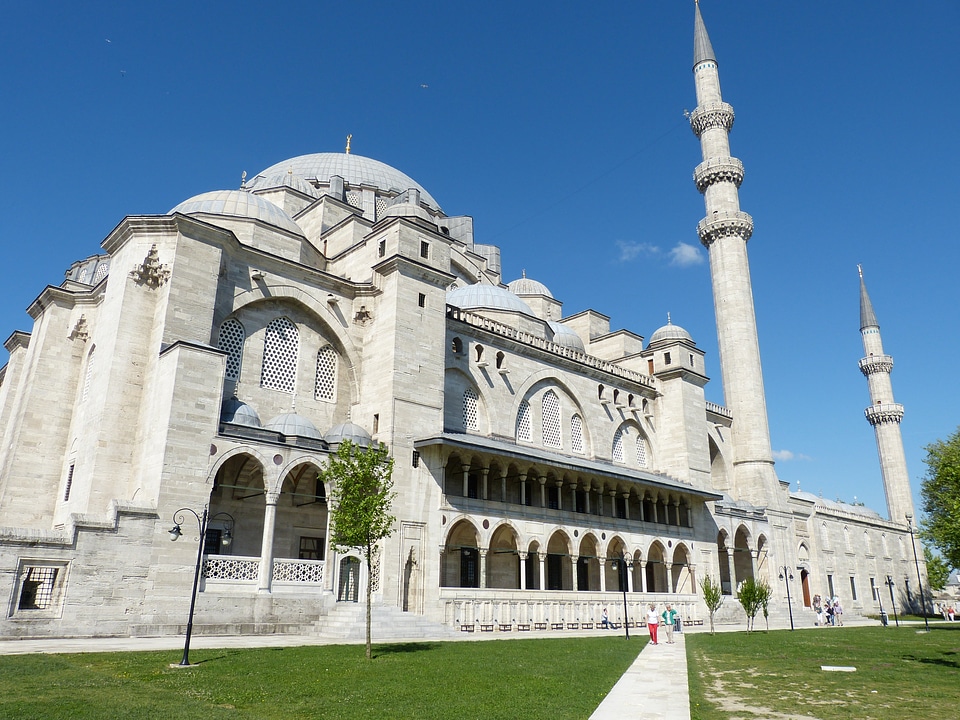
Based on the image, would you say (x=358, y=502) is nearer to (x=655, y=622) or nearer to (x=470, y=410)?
(x=655, y=622)

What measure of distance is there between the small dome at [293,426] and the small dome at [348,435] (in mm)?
476

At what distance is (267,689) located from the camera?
9.50 meters

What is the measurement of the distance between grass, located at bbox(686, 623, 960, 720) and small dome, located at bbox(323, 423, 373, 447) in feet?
35.8

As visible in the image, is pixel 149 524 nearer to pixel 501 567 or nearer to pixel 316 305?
pixel 316 305

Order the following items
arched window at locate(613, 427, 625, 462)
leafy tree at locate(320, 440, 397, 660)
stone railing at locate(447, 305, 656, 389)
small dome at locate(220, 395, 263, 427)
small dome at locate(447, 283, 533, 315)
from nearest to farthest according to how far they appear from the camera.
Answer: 1. leafy tree at locate(320, 440, 397, 660)
2. small dome at locate(220, 395, 263, 427)
3. stone railing at locate(447, 305, 656, 389)
4. small dome at locate(447, 283, 533, 315)
5. arched window at locate(613, 427, 625, 462)

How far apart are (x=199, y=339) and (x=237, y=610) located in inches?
295

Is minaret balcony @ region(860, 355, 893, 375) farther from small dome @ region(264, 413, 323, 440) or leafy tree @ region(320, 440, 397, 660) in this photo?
leafy tree @ region(320, 440, 397, 660)

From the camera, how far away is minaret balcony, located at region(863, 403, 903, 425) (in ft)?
184

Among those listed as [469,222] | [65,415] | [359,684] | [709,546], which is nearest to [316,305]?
[65,415]

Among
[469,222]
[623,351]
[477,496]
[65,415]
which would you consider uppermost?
[469,222]

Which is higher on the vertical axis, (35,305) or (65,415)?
(35,305)

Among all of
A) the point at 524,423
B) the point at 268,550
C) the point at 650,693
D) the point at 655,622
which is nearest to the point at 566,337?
the point at 524,423

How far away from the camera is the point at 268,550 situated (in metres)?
19.2

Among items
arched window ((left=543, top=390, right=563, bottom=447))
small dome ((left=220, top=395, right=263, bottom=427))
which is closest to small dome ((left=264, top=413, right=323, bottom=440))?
small dome ((left=220, top=395, right=263, bottom=427))
